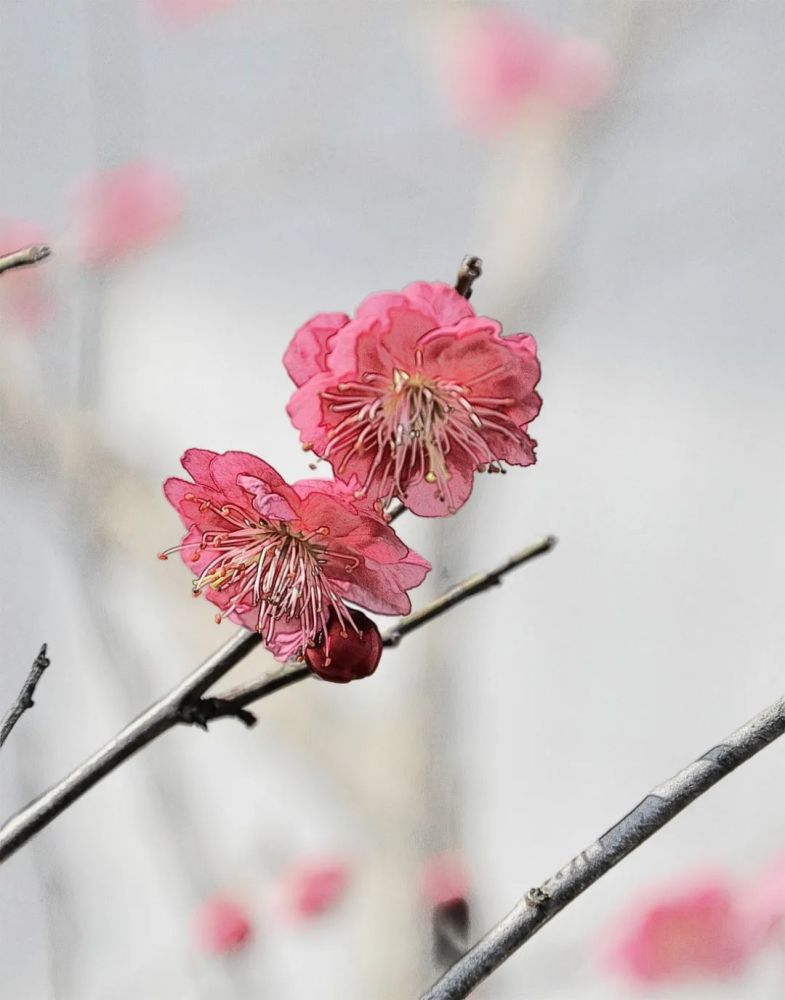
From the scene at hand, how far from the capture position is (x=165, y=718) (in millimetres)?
327

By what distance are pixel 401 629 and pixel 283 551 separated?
0.05 metres

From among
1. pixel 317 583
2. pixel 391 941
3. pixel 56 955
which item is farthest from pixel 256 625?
pixel 391 941

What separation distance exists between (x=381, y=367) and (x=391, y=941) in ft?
4.94

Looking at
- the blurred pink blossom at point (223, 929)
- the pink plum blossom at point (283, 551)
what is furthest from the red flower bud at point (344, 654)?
the blurred pink blossom at point (223, 929)

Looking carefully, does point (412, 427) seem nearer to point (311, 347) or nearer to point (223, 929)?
point (311, 347)

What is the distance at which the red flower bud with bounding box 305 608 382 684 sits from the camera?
338 millimetres

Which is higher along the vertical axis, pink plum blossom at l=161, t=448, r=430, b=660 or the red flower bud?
pink plum blossom at l=161, t=448, r=430, b=660

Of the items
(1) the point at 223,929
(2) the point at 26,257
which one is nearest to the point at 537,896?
(2) the point at 26,257

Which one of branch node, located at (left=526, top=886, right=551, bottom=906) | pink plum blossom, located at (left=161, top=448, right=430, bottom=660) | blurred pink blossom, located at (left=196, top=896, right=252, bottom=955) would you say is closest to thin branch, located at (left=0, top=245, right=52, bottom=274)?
pink plum blossom, located at (left=161, top=448, right=430, bottom=660)

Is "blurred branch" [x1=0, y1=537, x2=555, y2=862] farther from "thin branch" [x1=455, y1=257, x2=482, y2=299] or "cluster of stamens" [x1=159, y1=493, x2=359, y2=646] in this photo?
"thin branch" [x1=455, y1=257, x2=482, y2=299]

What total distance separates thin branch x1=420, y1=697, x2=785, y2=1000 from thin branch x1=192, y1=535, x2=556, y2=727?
11cm

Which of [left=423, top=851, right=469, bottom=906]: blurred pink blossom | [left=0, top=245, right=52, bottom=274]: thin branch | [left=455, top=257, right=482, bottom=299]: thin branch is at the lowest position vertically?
[left=423, top=851, right=469, bottom=906]: blurred pink blossom

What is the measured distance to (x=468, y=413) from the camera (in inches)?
14.2

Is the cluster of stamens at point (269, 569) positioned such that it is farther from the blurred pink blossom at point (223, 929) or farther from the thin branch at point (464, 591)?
the blurred pink blossom at point (223, 929)
